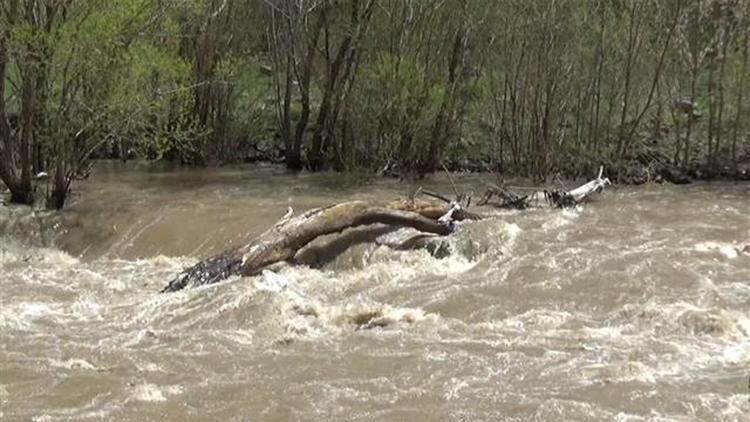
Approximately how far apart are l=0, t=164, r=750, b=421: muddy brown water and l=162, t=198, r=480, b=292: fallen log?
0.86ft

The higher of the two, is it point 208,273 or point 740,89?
point 740,89

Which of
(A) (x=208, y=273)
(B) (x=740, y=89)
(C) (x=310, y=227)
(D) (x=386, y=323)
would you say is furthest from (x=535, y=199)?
(B) (x=740, y=89)

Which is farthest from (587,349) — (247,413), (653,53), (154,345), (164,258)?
(653,53)

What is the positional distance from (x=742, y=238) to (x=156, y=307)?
7.90 metres

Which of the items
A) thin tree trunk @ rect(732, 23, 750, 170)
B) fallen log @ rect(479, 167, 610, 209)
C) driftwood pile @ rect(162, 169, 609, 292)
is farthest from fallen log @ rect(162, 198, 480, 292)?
thin tree trunk @ rect(732, 23, 750, 170)

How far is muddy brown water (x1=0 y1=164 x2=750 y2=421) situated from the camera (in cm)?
640

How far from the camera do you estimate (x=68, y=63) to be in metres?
13.2

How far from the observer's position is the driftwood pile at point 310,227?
32.9 feet

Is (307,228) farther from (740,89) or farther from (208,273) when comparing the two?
(740,89)

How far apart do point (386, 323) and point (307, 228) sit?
287 cm

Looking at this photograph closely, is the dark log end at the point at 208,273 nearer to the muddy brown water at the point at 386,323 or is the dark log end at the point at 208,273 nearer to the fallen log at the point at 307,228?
the fallen log at the point at 307,228

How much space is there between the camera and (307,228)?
11.1 m

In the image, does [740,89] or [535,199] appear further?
[740,89]

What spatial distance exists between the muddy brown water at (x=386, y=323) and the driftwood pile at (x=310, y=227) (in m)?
0.26
